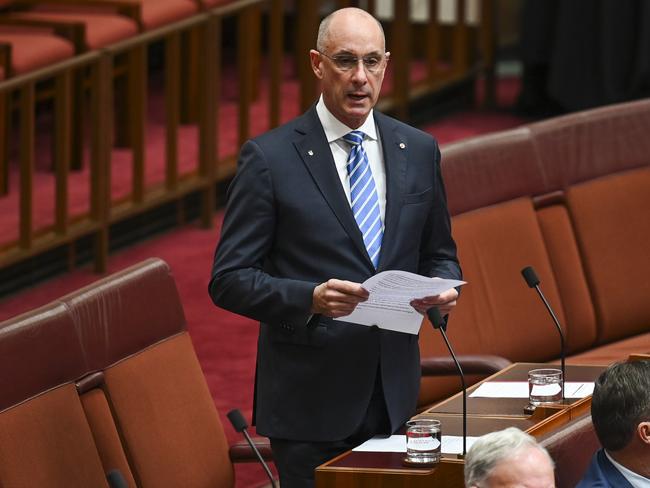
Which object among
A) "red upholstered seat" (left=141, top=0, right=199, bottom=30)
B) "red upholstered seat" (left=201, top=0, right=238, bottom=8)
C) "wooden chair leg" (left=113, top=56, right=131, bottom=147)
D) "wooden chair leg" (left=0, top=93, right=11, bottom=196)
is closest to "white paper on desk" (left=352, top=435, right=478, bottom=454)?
"wooden chair leg" (left=0, top=93, right=11, bottom=196)

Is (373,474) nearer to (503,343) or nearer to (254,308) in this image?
(254,308)

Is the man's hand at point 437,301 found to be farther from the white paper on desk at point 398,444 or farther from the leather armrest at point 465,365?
the leather armrest at point 465,365

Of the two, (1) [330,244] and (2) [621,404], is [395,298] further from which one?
(2) [621,404]

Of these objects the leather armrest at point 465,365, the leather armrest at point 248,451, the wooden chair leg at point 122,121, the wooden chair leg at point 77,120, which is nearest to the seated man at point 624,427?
the leather armrest at point 248,451

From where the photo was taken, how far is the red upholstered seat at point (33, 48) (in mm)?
5738

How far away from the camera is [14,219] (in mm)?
5441

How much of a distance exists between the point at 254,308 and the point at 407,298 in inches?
10.4

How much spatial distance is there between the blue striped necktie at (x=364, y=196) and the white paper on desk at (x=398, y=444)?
33 centimetres

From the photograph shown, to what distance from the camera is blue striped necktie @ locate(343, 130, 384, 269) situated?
9.47ft

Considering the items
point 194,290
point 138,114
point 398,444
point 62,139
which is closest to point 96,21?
point 138,114

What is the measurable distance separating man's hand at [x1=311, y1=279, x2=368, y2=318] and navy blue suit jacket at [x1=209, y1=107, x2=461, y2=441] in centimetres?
9

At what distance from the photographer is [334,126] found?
290 cm

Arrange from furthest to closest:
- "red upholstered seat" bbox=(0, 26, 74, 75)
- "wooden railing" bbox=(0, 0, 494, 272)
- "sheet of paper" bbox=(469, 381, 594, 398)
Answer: "red upholstered seat" bbox=(0, 26, 74, 75) → "wooden railing" bbox=(0, 0, 494, 272) → "sheet of paper" bbox=(469, 381, 594, 398)

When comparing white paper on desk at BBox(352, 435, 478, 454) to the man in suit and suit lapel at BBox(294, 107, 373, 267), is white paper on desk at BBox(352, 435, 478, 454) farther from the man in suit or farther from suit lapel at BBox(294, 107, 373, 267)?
suit lapel at BBox(294, 107, 373, 267)
